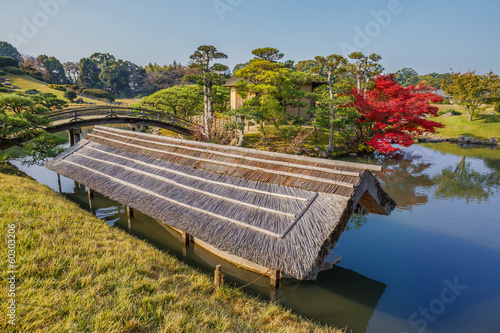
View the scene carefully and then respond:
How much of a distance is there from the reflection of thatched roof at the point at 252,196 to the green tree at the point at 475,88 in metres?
36.6

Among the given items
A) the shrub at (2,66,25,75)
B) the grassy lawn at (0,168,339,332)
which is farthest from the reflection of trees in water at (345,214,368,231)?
the shrub at (2,66,25,75)

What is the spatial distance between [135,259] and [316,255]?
12.4 feet

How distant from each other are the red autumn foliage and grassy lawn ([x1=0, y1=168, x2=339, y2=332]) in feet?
62.9

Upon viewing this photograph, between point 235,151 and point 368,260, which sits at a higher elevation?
point 235,151

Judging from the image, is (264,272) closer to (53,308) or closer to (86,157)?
(53,308)

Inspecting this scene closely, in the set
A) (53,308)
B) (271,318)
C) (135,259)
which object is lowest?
(271,318)

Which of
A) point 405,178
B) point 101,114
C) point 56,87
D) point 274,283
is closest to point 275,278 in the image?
point 274,283

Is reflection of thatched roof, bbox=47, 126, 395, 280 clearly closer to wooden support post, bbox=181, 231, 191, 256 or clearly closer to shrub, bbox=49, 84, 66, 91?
wooden support post, bbox=181, 231, 191, 256

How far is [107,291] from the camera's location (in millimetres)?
3814

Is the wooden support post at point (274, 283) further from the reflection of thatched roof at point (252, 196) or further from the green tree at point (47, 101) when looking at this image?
the green tree at point (47, 101)

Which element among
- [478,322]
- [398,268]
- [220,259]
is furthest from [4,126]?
[478,322]

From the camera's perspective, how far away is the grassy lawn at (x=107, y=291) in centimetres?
315

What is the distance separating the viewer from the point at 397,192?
13414 mm

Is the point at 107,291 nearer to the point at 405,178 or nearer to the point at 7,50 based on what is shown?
the point at 405,178
